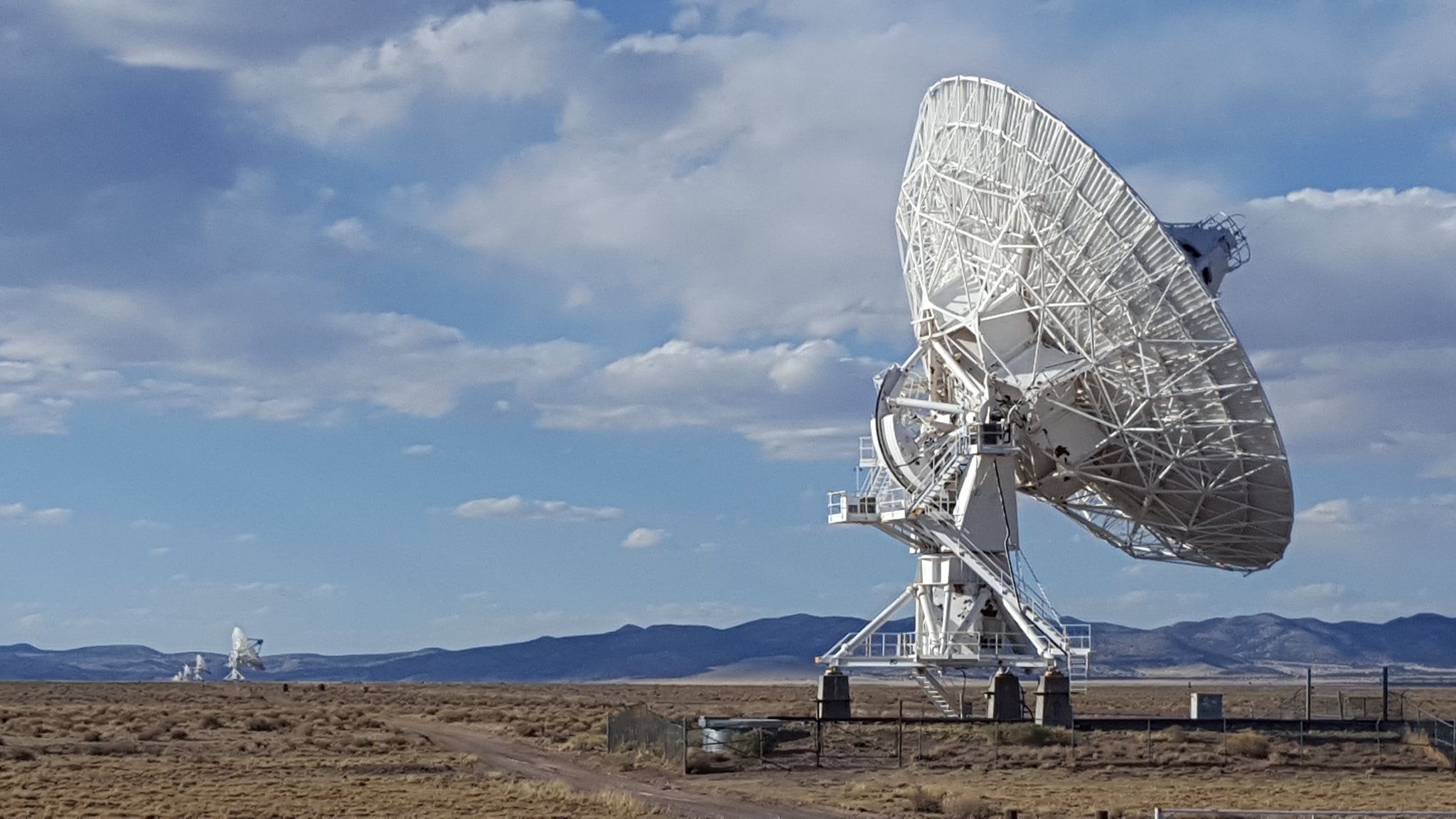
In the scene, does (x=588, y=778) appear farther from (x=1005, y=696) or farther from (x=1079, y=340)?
(x=1079, y=340)

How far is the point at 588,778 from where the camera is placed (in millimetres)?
35812

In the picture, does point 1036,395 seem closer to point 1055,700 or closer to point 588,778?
point 1055,700

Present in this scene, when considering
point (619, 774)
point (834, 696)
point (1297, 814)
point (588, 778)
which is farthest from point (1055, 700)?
point (1297, 814)

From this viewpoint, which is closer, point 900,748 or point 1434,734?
point 900,748

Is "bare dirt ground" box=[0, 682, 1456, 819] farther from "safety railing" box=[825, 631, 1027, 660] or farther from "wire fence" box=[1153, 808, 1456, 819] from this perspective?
"safety railing" box=[825, 631, 1027, 660]

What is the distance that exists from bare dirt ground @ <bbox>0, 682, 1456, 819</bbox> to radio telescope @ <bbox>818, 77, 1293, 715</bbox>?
15.8 feet

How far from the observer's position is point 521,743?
154 ft

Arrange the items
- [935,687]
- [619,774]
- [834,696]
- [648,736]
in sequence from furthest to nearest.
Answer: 1. [834,696]
2. [935,687]
3. [648,736]
4. [619,774]

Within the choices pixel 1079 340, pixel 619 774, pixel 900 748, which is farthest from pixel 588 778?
pixel 1079 340

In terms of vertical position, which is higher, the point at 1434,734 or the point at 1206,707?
the point at 1206,707

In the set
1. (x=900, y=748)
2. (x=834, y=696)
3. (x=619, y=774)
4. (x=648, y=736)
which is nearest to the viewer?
(x=619, y=774)

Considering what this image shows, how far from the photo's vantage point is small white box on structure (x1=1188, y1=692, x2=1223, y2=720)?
47.1 metres

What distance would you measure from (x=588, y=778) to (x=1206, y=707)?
1931 centimetres

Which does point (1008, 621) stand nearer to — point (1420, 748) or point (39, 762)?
point (1420, 748)
